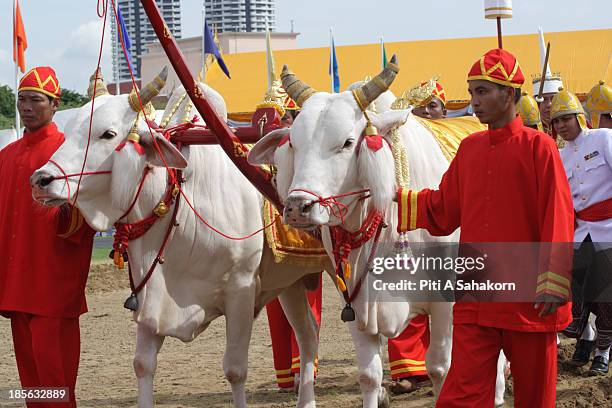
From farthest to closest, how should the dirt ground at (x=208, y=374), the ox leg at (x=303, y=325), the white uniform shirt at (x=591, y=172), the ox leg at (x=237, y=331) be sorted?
1. the dirt ground at (x=208, y=374)
2. the white uniform shirt at (x=591, y=172)
3. the ox leg at (x=303, y=325)
4. the ox leg at (x=237, y=331)

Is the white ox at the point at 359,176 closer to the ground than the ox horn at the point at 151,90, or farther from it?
closer to the ground

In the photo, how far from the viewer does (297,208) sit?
4.53 meters

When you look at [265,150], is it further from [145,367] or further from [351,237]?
[145,367]

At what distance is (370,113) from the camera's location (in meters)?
5.07

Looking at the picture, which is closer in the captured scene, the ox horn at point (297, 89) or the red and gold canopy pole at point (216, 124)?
the ox horn at point (297, 89)

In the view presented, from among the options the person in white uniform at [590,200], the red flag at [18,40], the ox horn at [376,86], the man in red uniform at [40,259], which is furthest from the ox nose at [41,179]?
the red flag at [18,40]

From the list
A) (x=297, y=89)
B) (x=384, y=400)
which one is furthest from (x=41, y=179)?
(x=384, y=400)

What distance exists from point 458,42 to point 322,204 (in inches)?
837

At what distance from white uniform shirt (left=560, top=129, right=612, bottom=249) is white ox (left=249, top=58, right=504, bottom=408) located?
150cm

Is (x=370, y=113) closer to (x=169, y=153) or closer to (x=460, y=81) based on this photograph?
(x=169, y=153)

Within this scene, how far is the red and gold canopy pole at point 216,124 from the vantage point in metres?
5.54

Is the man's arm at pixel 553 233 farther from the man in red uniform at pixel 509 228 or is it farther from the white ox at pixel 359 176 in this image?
the white ox at pixel 359 176

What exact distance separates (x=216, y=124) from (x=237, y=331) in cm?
120

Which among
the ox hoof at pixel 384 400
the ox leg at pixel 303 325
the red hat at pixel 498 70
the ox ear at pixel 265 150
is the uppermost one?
the red hat at pixel 498 70
